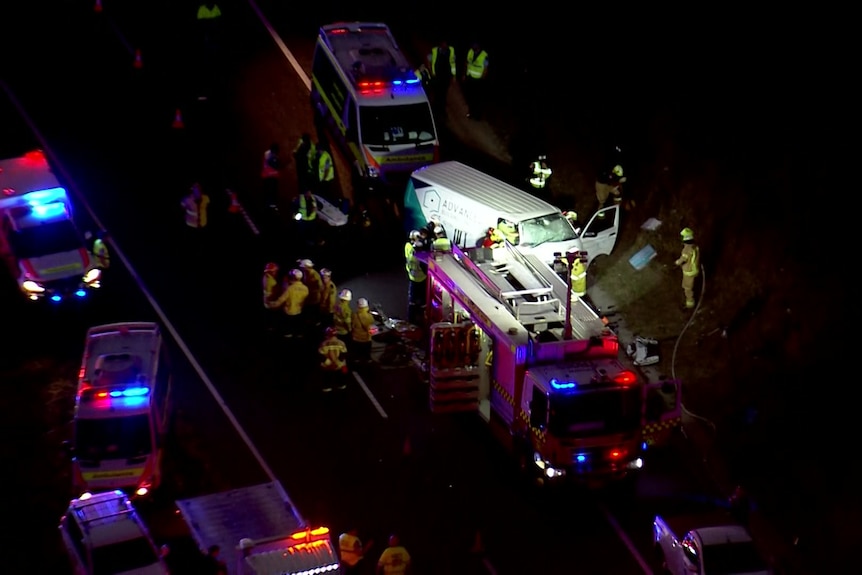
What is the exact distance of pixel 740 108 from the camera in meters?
23.7

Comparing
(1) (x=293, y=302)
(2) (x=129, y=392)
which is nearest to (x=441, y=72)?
(1) (x=293, y=302)

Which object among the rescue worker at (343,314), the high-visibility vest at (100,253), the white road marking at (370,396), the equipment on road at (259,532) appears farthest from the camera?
the high-visibility vest at (100,253)

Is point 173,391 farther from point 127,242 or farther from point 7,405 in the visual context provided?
point 127,242

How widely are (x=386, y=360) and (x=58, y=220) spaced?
21.1ft

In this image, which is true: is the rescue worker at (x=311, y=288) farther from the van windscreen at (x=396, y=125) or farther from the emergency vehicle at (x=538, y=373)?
the van windscreen at (x=396, y=125)

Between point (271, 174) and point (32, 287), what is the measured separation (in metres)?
5.72

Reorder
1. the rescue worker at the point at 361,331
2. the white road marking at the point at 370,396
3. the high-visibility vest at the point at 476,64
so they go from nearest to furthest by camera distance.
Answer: the white road marking at the point at 370,396 → the rescue worker at the point at 361,331 → the high-visibility vest at the point at 476,64

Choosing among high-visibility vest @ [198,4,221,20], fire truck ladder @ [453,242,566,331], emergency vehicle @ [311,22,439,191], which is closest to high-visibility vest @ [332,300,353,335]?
fire truck ladder @ [453,242,566,331]

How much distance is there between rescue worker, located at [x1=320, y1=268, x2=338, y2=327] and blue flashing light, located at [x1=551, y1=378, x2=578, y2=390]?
5.52 metres

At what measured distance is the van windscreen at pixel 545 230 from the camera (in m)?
22.7

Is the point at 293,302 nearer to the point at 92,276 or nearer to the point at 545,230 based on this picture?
the point at 92,276

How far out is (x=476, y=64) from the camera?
2830 centimetres

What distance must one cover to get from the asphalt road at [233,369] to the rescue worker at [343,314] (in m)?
0.84

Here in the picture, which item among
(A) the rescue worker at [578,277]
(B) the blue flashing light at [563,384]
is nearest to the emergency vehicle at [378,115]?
(A) the rescue worker at [578,277]
